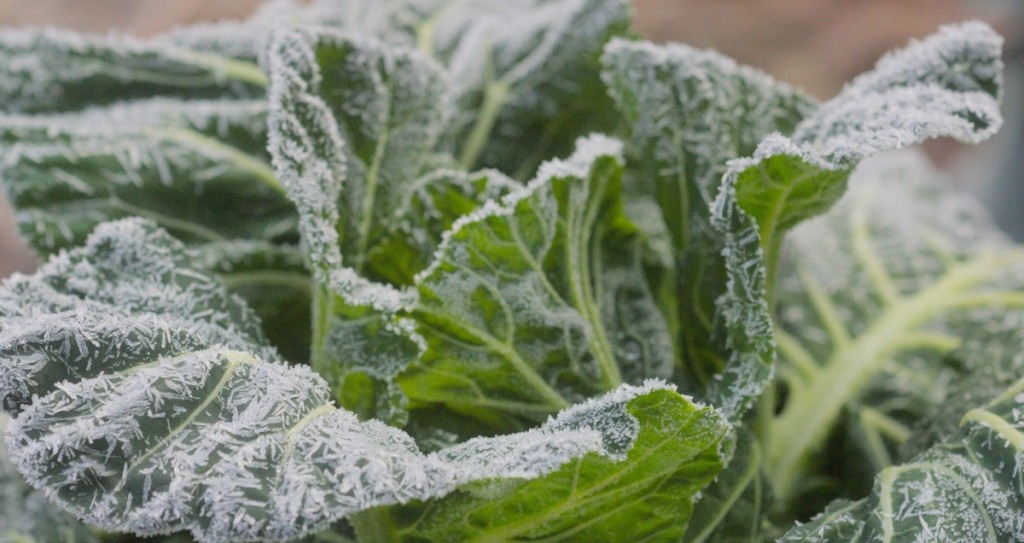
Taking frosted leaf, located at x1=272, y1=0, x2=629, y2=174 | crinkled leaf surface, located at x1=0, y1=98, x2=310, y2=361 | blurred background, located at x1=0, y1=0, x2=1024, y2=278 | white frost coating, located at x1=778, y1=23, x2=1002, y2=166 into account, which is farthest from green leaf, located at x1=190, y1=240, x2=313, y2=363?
blurred background, located at x1=0, y1=0, x2=1024, y2=278

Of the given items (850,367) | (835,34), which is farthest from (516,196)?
(835,34)

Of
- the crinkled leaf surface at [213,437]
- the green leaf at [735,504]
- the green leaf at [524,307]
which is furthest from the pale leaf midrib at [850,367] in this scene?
the crinkled leaf surface at [213,437]

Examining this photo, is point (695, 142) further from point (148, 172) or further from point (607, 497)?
point (148, 172)

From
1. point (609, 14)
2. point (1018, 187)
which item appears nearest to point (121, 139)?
point (609, 14)

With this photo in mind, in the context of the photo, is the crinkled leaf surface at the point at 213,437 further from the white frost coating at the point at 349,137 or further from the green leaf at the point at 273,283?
the green leaf at the point at 273,283

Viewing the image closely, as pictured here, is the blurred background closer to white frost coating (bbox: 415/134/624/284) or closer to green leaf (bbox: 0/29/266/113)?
green leaf (bbox: 0/29/266/113)

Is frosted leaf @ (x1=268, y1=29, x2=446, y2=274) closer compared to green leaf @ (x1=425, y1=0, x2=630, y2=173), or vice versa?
frosted leaf @ (x1=268, y1=29, x2=446, y2=274)
